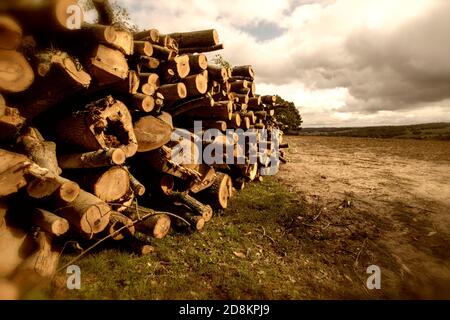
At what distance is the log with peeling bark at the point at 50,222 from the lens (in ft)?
9.71

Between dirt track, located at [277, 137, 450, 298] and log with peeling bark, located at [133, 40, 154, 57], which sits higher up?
log with peeling bark, located at [133, 40, 154, 57]

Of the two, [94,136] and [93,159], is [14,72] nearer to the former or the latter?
[94,136]

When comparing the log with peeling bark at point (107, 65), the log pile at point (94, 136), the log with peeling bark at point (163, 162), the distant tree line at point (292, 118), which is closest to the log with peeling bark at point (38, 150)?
the log pile at point (94, 136)

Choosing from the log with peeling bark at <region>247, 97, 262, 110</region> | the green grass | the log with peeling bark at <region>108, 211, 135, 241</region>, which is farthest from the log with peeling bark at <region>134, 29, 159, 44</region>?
the log with peeling bark at <region>247, 97, 262, 110</region>

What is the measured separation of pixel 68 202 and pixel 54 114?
1315 mm

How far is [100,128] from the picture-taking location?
138 inches

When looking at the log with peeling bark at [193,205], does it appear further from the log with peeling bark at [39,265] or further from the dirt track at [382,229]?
the log with peeling bark at [39,265]

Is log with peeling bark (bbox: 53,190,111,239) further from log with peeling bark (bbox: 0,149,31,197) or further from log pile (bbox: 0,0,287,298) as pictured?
log with peeling bark (bbox: 0,149,31,197)

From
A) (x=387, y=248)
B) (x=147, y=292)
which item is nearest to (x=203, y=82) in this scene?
(x=147, y=292)

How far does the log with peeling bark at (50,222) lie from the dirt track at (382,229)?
301cm

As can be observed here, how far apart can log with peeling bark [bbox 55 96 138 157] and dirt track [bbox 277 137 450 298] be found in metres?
3.05

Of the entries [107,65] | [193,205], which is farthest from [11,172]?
[193,205]

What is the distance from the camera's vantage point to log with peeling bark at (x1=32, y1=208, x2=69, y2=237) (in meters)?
2.96
